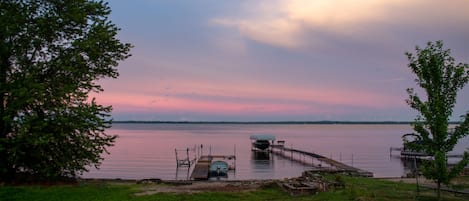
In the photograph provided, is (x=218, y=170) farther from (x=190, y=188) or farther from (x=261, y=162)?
(x=190, y=188)

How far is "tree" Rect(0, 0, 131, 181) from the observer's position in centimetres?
1958

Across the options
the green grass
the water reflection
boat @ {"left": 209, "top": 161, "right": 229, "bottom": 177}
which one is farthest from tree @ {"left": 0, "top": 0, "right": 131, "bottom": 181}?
the water reflection

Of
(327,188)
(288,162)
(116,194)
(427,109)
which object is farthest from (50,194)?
(288,162)

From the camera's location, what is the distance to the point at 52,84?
20.8 m

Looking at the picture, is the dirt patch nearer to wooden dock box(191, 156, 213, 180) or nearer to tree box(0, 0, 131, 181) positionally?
tree box(0, 0, 131, 181)

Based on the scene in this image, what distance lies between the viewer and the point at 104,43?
21578 millimetres

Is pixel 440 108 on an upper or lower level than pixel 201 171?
upper

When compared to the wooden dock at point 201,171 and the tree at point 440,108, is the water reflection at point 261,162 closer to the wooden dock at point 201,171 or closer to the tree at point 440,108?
the wooden dock at point 201,171

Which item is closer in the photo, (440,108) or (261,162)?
(440,108)

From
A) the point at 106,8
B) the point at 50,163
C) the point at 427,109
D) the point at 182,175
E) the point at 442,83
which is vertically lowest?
the point at 182,175

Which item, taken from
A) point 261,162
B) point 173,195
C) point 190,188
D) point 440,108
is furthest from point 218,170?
point 440,108

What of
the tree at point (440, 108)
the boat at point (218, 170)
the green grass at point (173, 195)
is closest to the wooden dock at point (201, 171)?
the boat at point (218, 170)

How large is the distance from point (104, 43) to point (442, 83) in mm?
16518

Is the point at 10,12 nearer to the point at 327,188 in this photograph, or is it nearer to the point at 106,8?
the point at 106,8
